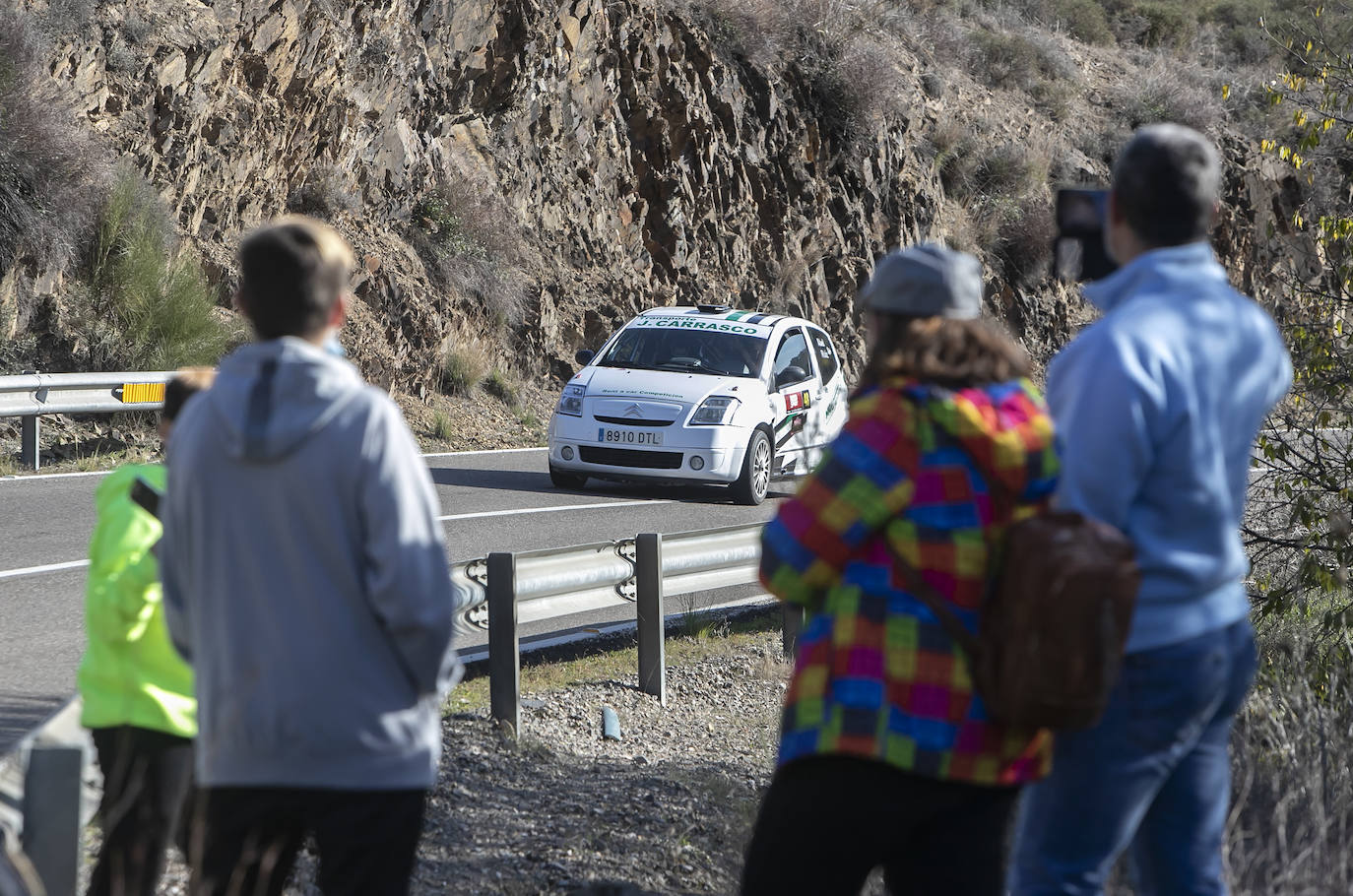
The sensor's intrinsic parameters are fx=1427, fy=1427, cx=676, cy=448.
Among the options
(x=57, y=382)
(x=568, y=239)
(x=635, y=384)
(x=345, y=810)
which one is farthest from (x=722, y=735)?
(x=568, y=239)

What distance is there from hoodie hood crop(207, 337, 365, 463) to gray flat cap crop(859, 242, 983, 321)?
0.97m

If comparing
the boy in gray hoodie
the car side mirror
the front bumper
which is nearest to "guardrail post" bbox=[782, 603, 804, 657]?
the front bumper

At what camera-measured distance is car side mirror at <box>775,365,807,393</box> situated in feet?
46.8

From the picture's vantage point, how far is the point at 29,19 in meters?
16.5

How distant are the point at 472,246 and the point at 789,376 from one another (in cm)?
926

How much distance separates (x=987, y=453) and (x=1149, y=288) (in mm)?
489

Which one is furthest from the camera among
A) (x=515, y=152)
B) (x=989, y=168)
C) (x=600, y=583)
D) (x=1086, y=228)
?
(x=989, y=168)

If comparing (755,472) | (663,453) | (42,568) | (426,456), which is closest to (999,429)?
(42,568)

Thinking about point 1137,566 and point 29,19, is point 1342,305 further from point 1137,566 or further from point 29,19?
point 29,19

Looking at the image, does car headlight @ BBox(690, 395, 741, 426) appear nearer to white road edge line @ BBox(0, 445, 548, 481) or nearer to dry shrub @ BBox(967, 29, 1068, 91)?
white road edge line @ BBox(0, 445, 548, 481)

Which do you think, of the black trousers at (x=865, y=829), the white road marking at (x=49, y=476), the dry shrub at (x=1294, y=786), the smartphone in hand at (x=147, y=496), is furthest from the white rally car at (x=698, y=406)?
the black trousers at (x=865, y=829)

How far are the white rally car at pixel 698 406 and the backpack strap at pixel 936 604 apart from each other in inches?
424

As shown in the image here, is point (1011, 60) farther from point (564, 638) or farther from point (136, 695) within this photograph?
point (136, 695)

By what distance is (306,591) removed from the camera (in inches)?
98.1
